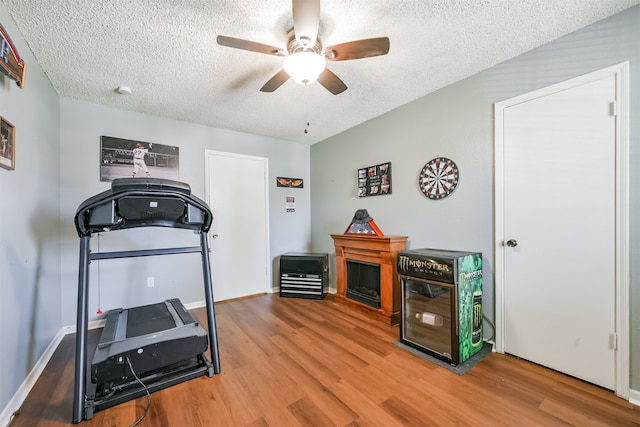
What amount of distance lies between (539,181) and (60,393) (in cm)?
390

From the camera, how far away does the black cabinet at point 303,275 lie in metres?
3.78

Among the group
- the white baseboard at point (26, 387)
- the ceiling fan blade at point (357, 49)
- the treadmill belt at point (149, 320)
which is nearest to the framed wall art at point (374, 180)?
the ceiling fan blade at point (357, 49)

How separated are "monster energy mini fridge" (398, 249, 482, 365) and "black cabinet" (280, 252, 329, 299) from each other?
1548mm

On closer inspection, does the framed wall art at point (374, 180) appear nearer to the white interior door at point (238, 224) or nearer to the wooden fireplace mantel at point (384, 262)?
the wooden fireplace mantel at point (384, 262)

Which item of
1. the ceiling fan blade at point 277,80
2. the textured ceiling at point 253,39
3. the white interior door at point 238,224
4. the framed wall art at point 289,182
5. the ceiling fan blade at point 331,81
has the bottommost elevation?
the white interior door at point 238,224

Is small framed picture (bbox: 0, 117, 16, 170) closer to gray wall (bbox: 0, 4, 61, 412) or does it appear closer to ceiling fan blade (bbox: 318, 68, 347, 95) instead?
gray wall (bbox: 0, 4, 61, 412)

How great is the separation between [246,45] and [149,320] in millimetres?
2441

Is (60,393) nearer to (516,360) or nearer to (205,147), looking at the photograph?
(205,147)

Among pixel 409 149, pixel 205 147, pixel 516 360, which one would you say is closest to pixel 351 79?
pixel 409 149

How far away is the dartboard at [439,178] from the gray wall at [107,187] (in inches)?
101

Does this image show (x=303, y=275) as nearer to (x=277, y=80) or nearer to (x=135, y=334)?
(x=135, y=334)

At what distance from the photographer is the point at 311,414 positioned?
1.55m

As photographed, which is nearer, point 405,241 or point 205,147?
point 405,241

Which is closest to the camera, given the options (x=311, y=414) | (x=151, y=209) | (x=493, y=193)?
(x=311, y=414)
